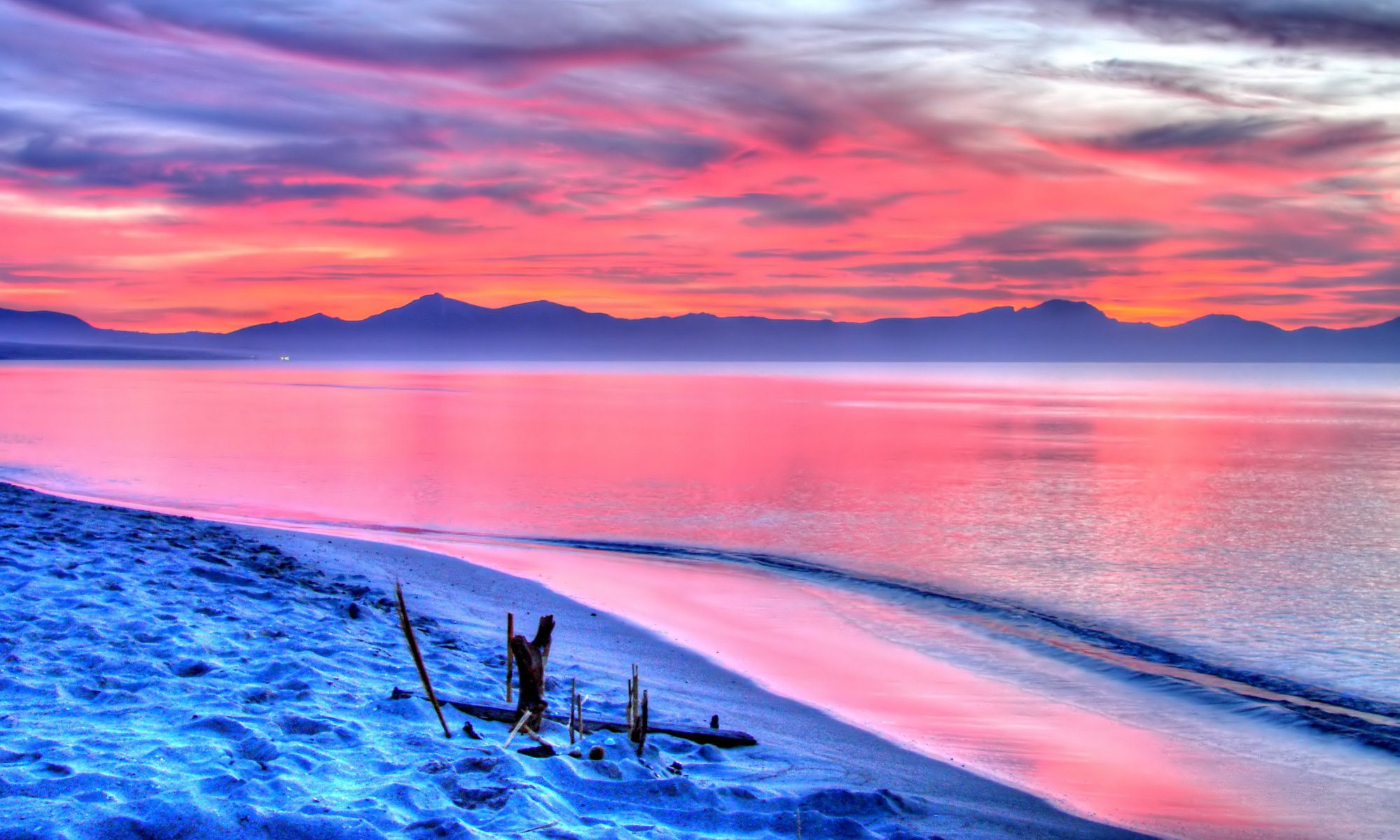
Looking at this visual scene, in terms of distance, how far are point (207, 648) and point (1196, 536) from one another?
16.4m

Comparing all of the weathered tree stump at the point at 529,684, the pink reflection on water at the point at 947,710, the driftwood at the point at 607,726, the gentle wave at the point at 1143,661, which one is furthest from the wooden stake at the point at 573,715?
the gentle wave at the point at 1143,661

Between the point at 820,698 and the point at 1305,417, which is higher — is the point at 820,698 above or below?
below

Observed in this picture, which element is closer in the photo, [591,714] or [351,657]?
[591,714]

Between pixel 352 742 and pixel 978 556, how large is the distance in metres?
12.4

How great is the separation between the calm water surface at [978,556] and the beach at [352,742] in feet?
3.49

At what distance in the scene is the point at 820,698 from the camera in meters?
8.58

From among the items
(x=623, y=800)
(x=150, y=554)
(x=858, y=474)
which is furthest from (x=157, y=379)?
(x=623, y=800)

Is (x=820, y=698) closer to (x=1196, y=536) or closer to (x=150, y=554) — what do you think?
(x=150, y=554)

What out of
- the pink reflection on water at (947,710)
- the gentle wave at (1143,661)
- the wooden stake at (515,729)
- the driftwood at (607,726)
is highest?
the wooden stake at (515,729)

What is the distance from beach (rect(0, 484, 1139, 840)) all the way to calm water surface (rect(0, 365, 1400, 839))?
1.07 meters

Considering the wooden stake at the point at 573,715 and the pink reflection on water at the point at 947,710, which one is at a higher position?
the wooden stake at the point at 573,715

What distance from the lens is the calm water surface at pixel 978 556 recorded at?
305 inches

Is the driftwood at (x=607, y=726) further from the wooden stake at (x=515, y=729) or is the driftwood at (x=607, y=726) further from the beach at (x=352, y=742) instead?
the wooden stake at (x=515, y=729)

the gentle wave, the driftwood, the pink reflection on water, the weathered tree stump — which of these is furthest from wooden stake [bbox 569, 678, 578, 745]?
the gentle wave
